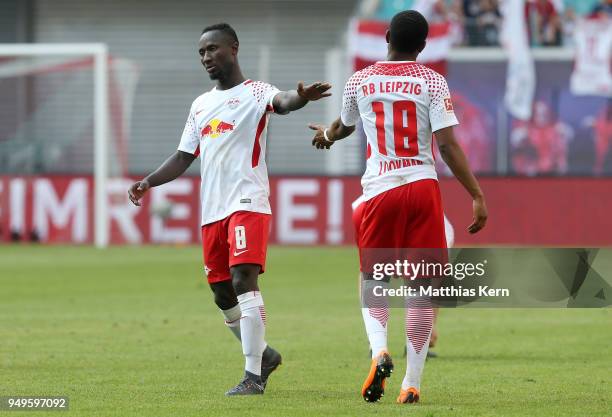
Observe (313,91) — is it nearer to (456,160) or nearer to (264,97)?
(264,97)

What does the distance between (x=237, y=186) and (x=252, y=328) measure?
0.85 metres

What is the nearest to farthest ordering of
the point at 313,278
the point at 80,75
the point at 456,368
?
1. the point at 456,368
2. the point at 313,278
3. the point at 80,75

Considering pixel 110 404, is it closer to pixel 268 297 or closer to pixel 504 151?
pixel 268 297

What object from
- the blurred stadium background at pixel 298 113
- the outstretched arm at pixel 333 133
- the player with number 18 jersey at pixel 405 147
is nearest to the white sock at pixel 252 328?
the player with number 18 jersey at pixel 405 147

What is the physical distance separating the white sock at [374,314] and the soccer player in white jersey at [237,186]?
0.74 metres

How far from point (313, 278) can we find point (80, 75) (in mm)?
17608

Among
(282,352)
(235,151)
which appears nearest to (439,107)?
(235,151)

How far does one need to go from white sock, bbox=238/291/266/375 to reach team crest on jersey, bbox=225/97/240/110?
113 cm

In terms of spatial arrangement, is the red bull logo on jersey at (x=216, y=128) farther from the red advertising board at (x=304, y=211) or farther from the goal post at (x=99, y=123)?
the goal post at (x=99, y=123)

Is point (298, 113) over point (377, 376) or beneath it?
beneath

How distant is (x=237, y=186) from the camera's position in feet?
27.6

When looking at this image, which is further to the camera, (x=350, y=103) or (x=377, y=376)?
(x=350, y=103)

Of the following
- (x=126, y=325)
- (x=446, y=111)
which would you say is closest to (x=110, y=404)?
(x=446, y=111)

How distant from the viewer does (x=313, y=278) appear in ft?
64.5
